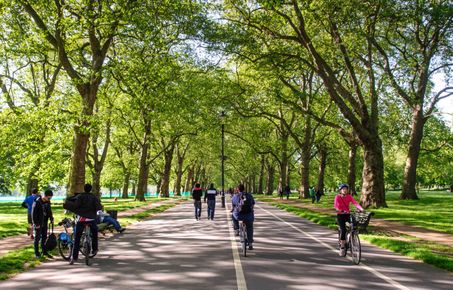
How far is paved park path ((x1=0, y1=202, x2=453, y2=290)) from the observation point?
7.39 m

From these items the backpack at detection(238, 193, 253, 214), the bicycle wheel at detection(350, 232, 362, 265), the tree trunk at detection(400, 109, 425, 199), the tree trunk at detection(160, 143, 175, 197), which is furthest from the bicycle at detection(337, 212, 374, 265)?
the tree trunk at detection(160, 143, 175, 197)

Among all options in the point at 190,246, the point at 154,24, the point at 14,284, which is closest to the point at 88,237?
the point at 14,284

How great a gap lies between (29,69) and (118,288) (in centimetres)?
3810

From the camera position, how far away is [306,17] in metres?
23.7

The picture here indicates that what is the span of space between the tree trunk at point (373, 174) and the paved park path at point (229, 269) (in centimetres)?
1527

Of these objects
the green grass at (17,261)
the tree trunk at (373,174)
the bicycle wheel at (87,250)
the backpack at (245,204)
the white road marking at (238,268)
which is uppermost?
the tree trunk at (373,174)

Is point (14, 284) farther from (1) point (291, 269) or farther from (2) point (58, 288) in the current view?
(1) point (291, 269)

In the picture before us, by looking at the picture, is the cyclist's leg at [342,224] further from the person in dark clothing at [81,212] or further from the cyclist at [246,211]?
the person in dark clothing at [81,212]

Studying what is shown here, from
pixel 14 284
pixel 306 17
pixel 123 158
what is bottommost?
pixel 14 284

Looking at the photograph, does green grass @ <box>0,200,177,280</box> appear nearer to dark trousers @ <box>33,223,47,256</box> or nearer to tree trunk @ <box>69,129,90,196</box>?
dark trousers @ <box>33,223,47,256</box>

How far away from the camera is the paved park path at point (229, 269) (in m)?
7.39

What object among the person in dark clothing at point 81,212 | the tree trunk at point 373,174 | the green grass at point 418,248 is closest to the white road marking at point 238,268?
the person in dark clothing at point 81,212

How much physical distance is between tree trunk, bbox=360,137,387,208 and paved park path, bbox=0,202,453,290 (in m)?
15.3

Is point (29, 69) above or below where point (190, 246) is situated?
above
